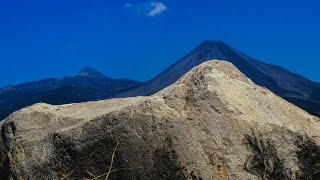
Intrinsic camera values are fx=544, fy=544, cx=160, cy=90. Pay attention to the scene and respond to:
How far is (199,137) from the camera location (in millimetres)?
7988

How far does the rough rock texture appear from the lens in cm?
790

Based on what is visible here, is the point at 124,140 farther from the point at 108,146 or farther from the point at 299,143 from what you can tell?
the point at 299,143

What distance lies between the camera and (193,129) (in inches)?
317

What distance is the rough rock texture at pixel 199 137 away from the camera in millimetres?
7902

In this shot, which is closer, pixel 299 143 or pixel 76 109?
pixel 299 143

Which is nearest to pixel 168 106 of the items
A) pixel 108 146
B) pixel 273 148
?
pixel 108 146

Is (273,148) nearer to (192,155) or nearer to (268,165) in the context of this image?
(268,165)

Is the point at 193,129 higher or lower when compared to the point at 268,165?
higher

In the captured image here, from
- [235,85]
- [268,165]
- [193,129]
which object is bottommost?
[268,165]

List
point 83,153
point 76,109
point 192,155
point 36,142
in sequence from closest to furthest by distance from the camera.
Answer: point 192,155 < point 83,153 < point 36,142 < point 76,109

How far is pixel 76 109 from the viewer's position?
10.2m

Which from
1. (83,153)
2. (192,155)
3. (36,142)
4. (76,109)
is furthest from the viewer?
(76,109)

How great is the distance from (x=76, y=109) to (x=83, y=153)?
1.78 metres

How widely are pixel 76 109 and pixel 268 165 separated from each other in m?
3.92
